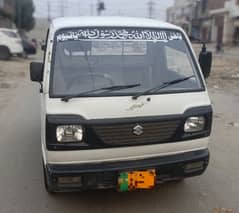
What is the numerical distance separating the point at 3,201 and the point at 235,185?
2774 mm

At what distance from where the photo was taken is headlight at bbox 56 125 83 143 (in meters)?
3.68

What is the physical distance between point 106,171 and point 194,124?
104 centimetres

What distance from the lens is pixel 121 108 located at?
3.78 metres

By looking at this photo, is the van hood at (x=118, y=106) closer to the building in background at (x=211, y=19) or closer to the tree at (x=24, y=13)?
the building in background at (x=211, y=19)

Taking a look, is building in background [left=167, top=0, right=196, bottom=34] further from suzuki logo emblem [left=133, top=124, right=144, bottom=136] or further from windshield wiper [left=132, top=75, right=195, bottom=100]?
suzuki logo emblem [left=133, top=124, right=144, bottom=136]

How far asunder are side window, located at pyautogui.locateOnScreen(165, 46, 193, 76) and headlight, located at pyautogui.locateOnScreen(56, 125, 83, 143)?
1401 mm

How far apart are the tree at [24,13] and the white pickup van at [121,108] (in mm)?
59097

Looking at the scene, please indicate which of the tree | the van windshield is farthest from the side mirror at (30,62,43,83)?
the tree

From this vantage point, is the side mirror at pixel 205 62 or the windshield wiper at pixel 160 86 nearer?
the windshield wiper at pixel 160 86

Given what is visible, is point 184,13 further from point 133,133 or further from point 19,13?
point 133,133

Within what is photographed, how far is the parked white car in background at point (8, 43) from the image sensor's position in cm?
2336

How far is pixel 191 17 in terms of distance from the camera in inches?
3295

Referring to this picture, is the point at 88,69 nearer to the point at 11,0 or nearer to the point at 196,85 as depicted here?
the point at 196,85

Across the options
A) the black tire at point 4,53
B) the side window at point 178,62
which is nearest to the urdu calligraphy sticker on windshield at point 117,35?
the side window at point 178,62
